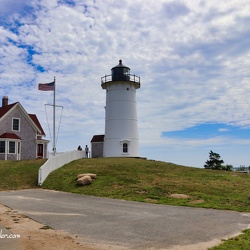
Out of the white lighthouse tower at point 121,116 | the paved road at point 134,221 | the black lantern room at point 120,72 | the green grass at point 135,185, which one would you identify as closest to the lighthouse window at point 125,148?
the white lighthouse tower at point 121,116

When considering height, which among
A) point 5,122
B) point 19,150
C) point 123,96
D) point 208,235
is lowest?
point 208,235

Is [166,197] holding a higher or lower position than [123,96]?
lower

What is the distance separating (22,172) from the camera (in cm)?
2547

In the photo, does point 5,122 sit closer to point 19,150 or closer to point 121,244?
point 19,150

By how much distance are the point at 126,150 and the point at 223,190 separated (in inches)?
806

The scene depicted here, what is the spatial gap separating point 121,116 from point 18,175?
16756mm

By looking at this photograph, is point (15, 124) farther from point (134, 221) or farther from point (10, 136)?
point (134, 221)

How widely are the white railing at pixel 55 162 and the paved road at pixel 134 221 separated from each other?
760cm

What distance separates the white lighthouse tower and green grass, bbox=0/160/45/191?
A: 1176 centimetres

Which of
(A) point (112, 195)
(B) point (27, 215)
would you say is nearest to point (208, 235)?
(B) point (27, 215)

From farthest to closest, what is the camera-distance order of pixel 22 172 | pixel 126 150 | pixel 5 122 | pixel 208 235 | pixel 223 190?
pixel 126 150 → pixel 5 122 → pixel 22 172 → pixel 223 190 → pixel 208 235

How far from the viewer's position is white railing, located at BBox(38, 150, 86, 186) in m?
22.9

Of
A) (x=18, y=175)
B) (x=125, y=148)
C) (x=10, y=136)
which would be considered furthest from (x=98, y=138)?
(x=18, y=175)

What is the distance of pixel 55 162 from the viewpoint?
26891mm
